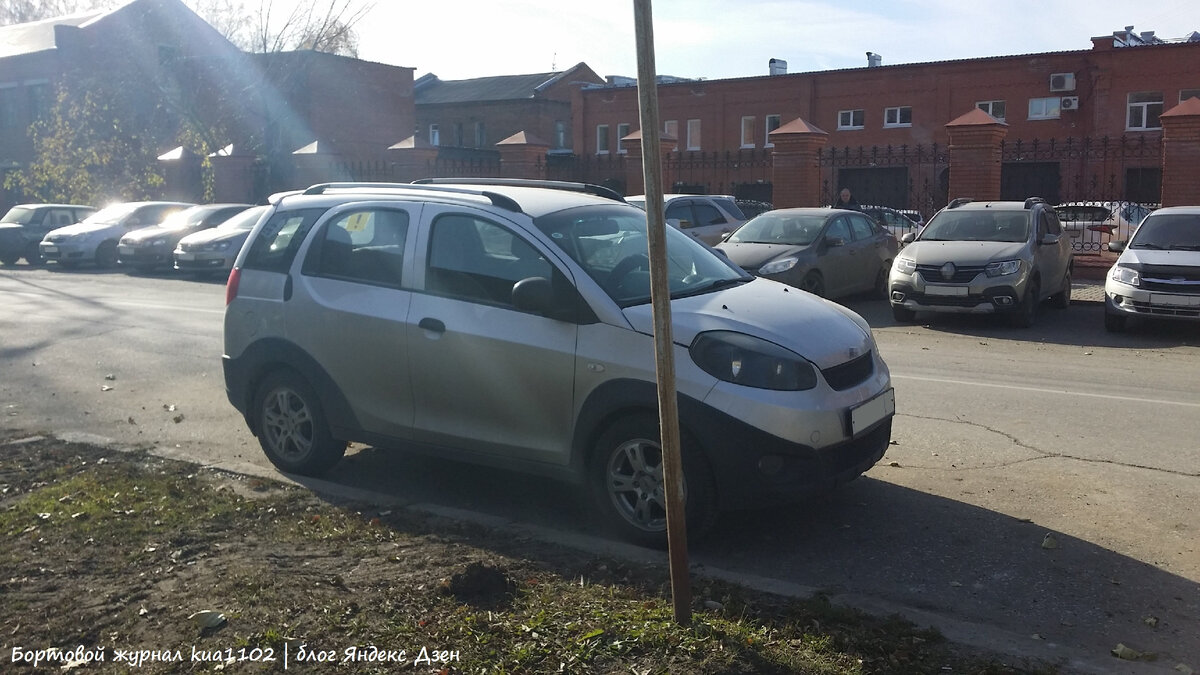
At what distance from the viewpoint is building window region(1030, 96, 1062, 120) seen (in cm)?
4334

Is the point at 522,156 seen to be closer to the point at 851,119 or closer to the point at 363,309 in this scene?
the point at 363,309

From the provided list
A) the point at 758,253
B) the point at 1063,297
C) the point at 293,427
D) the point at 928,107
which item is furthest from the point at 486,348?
the point at 928,107

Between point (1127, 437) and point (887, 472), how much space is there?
2121 mm

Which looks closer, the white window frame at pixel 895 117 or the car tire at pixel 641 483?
the car tire at pixel 641 483

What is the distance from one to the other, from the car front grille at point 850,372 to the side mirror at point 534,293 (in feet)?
4.64

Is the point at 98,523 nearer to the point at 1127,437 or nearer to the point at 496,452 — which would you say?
the point at 496,452

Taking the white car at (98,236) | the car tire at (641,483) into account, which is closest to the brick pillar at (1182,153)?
the car tire at (641,483)

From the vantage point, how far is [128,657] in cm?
387

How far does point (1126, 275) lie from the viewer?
515 inches

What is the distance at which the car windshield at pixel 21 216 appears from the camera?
96.6 ft

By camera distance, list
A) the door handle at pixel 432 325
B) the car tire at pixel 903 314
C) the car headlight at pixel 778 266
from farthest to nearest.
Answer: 1. the car headlight at pixel 778 266
2. the car tire at pixel 903 314
3. the door handle at pixel 432 325

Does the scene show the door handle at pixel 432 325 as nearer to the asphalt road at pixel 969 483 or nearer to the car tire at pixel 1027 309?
the asphalt road at pixel 969 483

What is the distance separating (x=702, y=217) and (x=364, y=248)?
12.2 m

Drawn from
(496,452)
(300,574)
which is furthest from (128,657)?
(496,452)
